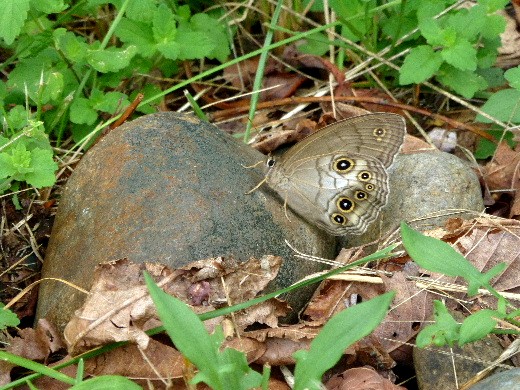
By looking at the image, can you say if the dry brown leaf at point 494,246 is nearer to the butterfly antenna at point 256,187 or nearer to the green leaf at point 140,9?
the butterfly antenna at point 256,187

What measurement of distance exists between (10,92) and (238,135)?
135 centimetres

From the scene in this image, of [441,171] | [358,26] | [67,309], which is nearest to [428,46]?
[358,26]

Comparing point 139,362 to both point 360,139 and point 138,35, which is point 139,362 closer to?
point 360,139

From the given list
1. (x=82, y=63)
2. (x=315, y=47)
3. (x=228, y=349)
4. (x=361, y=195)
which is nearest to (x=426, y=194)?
(x=361, y=195)

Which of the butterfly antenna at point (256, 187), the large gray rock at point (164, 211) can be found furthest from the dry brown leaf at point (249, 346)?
the butterfly antenna at point (256, 187)

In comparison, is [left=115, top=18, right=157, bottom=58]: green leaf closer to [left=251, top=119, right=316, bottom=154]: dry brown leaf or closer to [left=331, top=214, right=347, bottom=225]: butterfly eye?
[left=251, top=119, right=316, bottom=154]: dry brown leaf

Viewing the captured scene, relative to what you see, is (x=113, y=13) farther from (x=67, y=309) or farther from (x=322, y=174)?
(x=67, y=309)

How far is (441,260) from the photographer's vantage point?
2.85 meters

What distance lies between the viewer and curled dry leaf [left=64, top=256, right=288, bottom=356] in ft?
9.43

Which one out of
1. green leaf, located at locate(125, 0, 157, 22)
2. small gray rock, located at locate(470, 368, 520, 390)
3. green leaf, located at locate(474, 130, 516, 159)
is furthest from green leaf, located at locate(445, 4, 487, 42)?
small gray rock, located at locate(470, 368, 520, 390)

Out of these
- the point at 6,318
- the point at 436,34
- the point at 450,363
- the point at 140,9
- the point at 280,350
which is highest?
the point at 140,9

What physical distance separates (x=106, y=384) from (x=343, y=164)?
6.16ft

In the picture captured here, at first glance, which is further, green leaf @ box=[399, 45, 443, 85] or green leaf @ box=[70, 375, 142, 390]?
green leaf @ box=[399, 45, 443, 85]

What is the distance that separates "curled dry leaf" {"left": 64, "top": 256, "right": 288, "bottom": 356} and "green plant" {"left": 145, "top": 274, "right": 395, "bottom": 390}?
1.29ft
